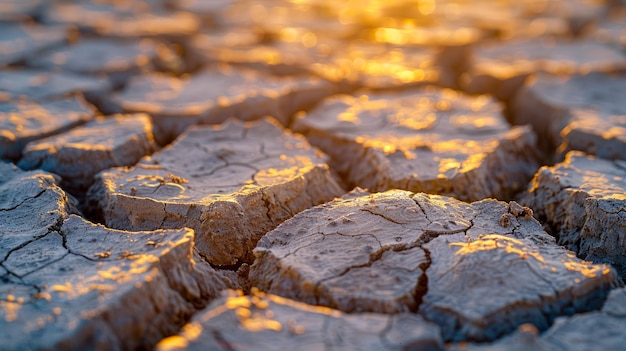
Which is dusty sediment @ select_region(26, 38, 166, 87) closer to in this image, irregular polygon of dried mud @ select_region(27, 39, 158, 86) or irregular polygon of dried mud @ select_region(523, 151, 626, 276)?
irregular polygon of dried mud @ select_region(27, 39, 158, 86)

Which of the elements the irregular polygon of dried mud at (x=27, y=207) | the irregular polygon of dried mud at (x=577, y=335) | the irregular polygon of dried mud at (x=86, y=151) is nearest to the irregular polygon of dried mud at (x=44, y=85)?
the irregular polygon of dried mud at (x=86, y=151)

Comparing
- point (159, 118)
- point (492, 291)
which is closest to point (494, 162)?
point (492, 291)

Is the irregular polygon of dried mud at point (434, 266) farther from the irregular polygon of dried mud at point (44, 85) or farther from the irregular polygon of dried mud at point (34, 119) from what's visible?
→ the irregular polygon of dried mud at point (44, 85)

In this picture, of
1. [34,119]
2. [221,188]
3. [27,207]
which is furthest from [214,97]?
[27,207]

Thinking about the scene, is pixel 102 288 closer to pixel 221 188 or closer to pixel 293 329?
pixel 293 329

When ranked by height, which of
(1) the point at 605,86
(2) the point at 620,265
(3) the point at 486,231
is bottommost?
(2) the point at 620,265

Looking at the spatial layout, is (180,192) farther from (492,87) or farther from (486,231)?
(492,87)
